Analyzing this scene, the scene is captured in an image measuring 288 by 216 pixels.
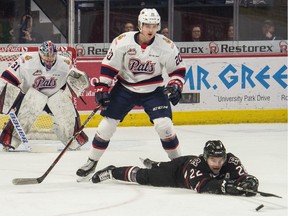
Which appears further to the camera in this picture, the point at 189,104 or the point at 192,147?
the point at 189,104

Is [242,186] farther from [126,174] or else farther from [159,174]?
[126,174]

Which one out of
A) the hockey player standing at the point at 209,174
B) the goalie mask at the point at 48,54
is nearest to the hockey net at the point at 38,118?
the goalie mask at the point at 48,54

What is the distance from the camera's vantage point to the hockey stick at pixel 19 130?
7617 millimetres

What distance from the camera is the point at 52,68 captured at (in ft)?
25.0

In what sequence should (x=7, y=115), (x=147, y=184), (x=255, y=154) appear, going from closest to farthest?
(x=147, y=184)
(x=255, y=154)
(x=7, y=115)

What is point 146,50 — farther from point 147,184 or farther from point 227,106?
point 227,106

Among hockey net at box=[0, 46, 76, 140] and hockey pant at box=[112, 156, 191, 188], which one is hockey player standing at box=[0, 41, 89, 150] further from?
hockey pant at box=[112, 156, 191, 188]

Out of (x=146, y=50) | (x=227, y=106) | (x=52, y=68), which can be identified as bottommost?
(x=227, y=106)

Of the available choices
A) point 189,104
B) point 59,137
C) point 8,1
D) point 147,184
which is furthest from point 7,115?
point 147,184

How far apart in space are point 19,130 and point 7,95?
29 cm

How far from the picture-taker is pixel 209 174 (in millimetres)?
5105

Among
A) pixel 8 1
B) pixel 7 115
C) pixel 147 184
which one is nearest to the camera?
pixel 147 184

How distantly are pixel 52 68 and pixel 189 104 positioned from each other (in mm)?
2269

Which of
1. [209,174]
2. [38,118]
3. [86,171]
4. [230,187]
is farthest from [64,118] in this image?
[230,187]
